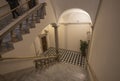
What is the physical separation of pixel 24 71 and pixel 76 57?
19.7 feet

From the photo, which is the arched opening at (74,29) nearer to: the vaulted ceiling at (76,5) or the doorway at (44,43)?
the doorway at (44,43)

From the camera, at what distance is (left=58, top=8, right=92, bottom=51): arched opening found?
869 cm

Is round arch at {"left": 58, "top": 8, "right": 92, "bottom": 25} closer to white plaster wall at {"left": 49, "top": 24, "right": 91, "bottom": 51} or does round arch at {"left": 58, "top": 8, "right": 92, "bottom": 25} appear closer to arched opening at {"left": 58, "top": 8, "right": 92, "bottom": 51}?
arched opening at {"left": 58, "top": 8, "right": 92, "bottom": 51}

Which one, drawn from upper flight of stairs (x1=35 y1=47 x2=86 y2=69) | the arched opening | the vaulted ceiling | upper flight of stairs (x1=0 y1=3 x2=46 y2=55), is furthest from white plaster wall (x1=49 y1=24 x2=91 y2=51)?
upper flight of stairs (x1=0 y1=3 x2=46 y2=55)

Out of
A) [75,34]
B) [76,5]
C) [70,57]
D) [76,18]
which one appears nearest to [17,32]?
[76,5]

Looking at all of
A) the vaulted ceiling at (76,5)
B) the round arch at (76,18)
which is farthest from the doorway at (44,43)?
the vaulted ceiling at (76,5)

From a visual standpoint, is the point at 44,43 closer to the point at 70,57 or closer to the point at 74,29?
the point at 70,57

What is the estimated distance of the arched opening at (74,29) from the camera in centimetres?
869

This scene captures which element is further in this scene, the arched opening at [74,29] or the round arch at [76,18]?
the arched opening at [74,29]

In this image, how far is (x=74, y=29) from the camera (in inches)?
372

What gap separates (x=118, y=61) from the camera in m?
1.96

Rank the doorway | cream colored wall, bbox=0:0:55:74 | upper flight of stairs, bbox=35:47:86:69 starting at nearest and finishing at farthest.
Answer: cream colored wall, bbox=0:0:55:74
upper flight of stairs, bbox=35:47:86:69
the doorway

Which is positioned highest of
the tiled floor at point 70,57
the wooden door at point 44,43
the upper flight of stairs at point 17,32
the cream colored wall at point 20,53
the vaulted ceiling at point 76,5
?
the vaulted ceiling at point 76,5

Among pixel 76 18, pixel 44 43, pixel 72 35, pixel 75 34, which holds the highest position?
pixel 76 18
